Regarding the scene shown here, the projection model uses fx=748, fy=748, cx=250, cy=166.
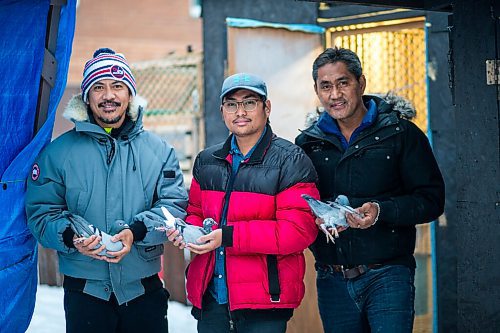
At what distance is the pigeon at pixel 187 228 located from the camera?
9.57ft

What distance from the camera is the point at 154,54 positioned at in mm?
16297

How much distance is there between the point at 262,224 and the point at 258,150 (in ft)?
1.02

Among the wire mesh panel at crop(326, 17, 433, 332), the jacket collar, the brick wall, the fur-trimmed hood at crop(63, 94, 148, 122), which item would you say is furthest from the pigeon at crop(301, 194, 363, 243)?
the brick wall

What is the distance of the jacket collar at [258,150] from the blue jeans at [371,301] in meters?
0.60

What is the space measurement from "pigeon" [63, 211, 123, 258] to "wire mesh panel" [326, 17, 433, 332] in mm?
2988

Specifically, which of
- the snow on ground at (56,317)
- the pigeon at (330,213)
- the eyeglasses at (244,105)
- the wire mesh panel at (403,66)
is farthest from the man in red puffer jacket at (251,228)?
the snow on ground at (56,317)

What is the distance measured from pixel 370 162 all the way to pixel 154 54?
13615 mm

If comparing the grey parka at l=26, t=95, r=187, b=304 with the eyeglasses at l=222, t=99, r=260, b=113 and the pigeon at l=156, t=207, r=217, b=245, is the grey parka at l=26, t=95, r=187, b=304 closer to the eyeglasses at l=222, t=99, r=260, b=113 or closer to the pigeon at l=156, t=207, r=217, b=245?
the pigeon at l=156, t=207, r=217, b=245

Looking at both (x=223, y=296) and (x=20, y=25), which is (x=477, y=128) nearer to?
(x=223, y=296)

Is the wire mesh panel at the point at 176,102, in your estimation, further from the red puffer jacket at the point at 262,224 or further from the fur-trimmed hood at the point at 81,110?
the red puffer jacket at the point at 262,224

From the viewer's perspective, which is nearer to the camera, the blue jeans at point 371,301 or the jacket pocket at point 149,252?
the blue jeans at point 371,301

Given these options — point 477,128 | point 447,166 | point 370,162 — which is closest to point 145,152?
point 370,162

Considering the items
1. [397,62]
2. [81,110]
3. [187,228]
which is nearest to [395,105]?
[187,228]

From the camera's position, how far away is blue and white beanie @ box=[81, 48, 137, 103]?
3221mm
